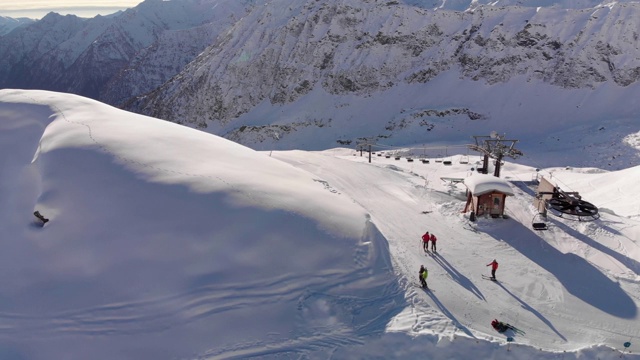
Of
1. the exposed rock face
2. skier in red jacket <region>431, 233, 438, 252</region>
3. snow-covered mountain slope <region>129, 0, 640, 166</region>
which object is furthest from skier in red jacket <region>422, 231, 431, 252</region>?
the exposed rock face

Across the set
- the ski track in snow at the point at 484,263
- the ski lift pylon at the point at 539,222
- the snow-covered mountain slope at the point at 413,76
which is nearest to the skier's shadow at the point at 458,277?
the ski track in snow at the point at 484,263

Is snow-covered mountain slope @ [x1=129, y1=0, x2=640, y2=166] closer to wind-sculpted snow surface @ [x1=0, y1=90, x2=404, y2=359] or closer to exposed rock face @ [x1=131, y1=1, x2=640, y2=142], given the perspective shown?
exposed rock face @ [x1=131, y1=1, x2=640, y2=142]

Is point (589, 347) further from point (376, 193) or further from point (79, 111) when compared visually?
point (79, 111)

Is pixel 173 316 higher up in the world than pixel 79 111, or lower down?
lower down

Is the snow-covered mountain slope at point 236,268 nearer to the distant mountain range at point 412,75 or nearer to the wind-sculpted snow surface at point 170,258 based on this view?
the wind-sculpted snow surface at point 170,258

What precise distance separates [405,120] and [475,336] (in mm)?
57955

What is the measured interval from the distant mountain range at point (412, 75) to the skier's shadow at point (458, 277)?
41.4 metres

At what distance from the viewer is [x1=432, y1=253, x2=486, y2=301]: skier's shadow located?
15846 millimetres

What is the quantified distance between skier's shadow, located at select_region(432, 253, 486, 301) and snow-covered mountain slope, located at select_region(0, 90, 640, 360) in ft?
0.27

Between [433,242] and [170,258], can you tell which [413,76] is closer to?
[433,242]

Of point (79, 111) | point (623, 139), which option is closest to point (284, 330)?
point (79, 111)

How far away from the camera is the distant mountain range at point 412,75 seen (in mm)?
64625

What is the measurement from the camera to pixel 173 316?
493 inches

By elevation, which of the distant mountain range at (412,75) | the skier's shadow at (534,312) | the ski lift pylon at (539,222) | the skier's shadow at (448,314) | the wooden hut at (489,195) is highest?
the distant mountain range at (412,75)
